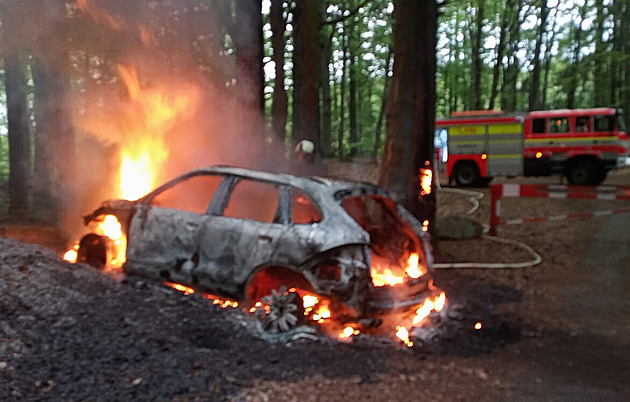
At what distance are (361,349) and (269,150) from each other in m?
9.27

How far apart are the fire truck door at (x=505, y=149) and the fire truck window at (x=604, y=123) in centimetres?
232

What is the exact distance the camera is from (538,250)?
1020 cm

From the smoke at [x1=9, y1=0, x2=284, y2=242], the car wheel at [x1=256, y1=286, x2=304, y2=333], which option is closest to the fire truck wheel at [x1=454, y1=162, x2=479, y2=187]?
the smoke at [x1=9, y1=0, x2=284, y2=242]

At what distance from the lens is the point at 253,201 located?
22.9 ft

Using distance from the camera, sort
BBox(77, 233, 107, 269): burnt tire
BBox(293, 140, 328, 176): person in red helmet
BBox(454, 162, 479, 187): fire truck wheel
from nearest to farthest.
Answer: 1. BBox(77, 233, 107, 269): burnt tire
2. BBox(293, 140, 328, 176): person in red helmet
3. BBox(454, 162, 479, 187): fire truck wheel

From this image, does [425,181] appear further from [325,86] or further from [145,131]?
[325,86]

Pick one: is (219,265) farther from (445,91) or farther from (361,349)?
(445,91)

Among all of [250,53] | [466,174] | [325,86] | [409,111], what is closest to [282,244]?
[409,111]

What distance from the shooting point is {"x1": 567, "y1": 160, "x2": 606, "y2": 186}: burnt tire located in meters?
17.9

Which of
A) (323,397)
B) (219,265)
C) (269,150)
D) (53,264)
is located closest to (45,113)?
(269,150)

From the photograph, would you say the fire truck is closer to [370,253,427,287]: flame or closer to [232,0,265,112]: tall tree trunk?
[232,0,265,112]: tall tree trunk

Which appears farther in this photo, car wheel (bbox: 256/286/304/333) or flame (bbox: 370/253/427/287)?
flame (bbox: 370/253/427/287)

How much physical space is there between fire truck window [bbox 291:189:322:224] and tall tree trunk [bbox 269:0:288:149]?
29.3 ft

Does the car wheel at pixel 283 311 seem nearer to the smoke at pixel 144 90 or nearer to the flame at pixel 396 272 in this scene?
the flame at pixel 396 272
